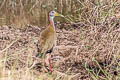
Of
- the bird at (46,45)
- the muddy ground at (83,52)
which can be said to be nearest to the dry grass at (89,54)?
the muddy ground at (83,52)

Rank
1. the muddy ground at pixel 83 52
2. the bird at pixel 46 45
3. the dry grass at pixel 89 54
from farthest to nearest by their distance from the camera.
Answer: the bird at pixel 46 45 < the muddy ground at pixel 83 52 < the dry grass at pixel 89 54

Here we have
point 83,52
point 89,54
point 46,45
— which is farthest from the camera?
point 83,52

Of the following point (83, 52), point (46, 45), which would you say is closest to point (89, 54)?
point (83, 52)

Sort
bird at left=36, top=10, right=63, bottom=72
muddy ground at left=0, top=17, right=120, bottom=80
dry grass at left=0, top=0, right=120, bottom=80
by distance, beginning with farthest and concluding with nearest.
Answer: bird at left=36, top=10, right=63, bottom=72
muddy ground at left=0, top=17, right=120, bottom=80
dry grass at left=0, top=0, right=120, bottom=80

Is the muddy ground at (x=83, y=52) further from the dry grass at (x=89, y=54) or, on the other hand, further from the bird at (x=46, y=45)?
the bird at (x=46, y=45)

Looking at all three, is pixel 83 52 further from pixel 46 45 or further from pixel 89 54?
pixel 46 45

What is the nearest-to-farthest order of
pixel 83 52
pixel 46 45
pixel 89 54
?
pixel 46 45 < pixel 89 54 < pixel 83 52

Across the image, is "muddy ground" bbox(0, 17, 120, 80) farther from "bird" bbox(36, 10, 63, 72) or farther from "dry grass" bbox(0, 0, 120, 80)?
"bird" bbox(36, 10, 63, 72)

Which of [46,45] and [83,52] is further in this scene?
[83,52]

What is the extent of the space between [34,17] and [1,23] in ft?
4.34

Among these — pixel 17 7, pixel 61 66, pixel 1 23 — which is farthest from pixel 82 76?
pixel 17 7

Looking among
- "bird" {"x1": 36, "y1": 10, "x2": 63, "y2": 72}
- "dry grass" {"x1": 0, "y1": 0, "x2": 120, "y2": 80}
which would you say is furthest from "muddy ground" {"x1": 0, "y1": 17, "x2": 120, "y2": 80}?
"bird" {"x1": 36, "y1": 10, "x2": 63, "y2": 72}

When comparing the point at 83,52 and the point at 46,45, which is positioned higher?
the point at 46,45

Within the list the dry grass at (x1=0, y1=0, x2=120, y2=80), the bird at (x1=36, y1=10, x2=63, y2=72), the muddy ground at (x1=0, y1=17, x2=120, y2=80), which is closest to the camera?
the dry grass at (x1=0, y1=0, x2=120, y2=80)
